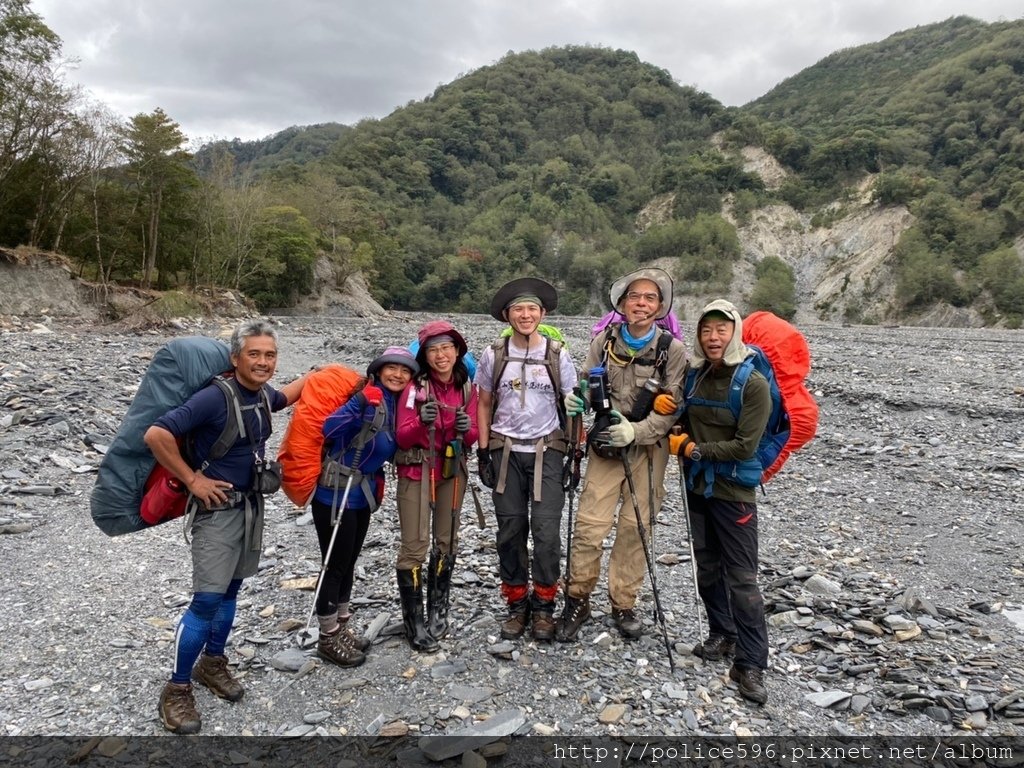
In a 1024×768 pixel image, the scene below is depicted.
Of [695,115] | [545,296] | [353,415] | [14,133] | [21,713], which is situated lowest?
[21,713]

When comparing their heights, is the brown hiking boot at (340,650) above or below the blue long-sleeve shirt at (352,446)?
below

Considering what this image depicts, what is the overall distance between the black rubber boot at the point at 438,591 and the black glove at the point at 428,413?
3.36 feet

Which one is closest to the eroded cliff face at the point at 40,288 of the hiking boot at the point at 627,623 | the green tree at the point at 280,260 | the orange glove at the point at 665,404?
the green tree at the point at 280,260

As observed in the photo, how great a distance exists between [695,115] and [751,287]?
3091 inches

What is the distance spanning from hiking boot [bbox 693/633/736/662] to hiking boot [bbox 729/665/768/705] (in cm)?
27

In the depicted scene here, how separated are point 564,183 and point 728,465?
122m

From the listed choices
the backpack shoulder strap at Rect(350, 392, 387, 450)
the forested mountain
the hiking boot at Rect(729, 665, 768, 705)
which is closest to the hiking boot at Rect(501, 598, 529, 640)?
the hiking boot at Rect(729, 665, 768, 705)

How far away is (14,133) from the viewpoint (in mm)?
24781

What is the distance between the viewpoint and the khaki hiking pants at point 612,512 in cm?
427

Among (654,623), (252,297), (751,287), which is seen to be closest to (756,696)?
(654,623)

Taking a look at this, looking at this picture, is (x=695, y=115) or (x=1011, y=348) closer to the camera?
(x=1011, y=348)

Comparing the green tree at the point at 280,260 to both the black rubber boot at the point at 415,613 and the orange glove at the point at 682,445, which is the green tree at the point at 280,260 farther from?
the orange glove at the point at 682,445

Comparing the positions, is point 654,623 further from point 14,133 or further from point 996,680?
point 14,133

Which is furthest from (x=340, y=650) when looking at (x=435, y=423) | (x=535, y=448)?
(x=535, y=448)
